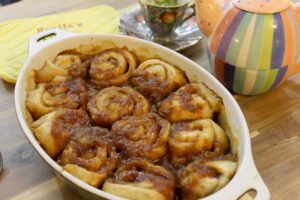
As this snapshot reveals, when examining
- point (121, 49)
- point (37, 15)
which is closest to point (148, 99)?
point (121, 49)

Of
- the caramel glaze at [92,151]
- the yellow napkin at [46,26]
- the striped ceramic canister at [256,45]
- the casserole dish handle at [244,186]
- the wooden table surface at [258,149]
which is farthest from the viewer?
the yellow napkin at [46,26]

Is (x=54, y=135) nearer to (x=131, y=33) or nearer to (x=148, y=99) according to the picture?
(x=148, y=99)

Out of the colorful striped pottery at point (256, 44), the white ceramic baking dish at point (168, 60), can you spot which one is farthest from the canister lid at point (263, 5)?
the white ceramic baking dish at point (168, 60)

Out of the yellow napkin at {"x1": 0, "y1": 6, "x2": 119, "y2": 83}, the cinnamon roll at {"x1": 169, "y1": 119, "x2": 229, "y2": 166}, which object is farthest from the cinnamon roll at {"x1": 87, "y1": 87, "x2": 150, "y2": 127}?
the yellow napkin at {"x1": 0, "y1": 6, "x2": 119, "y2": 83}

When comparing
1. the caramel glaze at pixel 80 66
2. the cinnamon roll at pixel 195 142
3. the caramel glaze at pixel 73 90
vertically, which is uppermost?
the caramel glaze at pixel 80 66

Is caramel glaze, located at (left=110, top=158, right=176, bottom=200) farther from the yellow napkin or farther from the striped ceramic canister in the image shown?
the yellow napkin

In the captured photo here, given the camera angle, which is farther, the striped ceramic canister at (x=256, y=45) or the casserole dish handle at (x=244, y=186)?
the striped ceramic canister at (x=256, y=45)

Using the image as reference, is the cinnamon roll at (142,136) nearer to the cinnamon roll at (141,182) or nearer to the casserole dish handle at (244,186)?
the cinnamon roll at (141,182)
